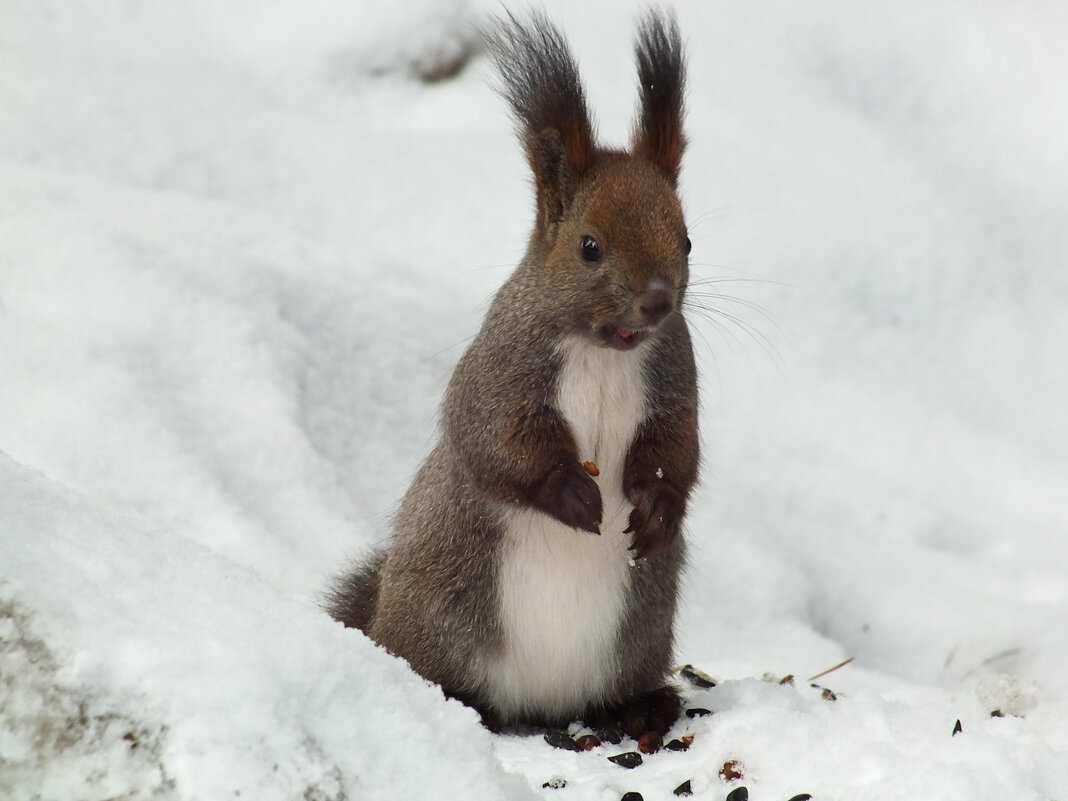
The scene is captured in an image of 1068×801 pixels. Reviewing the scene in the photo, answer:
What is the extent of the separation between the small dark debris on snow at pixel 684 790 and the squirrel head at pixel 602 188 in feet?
2.93

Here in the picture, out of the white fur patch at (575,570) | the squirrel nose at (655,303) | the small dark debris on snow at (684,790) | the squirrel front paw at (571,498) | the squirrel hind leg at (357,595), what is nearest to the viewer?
the small dark debris on snow at (684,790)

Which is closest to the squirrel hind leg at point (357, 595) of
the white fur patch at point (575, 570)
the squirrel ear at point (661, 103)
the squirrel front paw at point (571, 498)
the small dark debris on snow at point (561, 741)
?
the white fur patch at point (575, 570)

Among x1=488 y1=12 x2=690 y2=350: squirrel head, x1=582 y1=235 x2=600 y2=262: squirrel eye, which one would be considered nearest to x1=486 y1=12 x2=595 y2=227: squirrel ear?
x1=488 y1=12 x2=690 y2=350: squirrel head

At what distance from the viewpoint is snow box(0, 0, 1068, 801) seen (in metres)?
2.72

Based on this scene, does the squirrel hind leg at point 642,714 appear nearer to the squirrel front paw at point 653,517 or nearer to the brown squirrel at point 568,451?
the brown squirrel at point 568,451

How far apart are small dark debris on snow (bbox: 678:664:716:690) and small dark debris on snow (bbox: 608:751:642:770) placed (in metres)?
0.70

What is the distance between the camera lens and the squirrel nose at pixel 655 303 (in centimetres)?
269

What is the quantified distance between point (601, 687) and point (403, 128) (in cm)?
314

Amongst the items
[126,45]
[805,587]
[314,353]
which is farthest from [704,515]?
[126,45]

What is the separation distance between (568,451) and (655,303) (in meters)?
0.39

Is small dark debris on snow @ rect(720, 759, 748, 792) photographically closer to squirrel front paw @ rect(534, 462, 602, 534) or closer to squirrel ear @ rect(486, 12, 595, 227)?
squirrel front paw @ rect(534, 462, 602, 534)

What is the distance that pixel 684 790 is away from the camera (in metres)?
2.53

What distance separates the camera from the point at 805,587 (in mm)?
4477

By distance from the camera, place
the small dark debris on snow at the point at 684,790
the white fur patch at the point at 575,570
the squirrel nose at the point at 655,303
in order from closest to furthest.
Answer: the small dark debris on snow at the point at 684,790 → the squirrel nose at the point at 655,303 → the white fur patch at the point at 575,570
